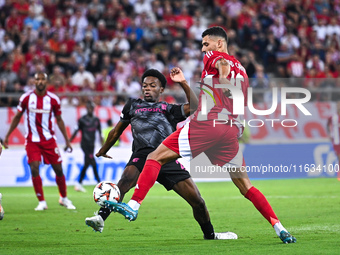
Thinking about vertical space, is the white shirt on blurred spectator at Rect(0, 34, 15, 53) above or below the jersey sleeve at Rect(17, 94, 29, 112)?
above

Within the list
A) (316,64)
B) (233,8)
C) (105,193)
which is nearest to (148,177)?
(105,193)

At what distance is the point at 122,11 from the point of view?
23.2 metres

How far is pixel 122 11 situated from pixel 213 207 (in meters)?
12.8

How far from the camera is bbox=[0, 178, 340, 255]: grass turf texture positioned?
7.08 meters

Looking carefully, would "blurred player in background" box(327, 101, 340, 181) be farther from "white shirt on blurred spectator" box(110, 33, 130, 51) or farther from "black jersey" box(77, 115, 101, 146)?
"white shirt on blurred spectator" box(110, 33, 130, 51)

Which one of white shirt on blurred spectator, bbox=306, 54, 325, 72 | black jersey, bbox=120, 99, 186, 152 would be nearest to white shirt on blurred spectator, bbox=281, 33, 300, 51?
white shirt on blurred spectator, bbox=306, 54, 325, 72

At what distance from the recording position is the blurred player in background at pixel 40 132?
1238 centimetres

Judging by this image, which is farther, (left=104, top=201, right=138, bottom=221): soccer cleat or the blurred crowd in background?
the blurred crowd in background

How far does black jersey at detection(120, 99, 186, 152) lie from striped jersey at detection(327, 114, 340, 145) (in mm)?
11265

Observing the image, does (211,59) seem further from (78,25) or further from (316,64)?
(316,64)

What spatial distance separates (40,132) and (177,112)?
17.7ft

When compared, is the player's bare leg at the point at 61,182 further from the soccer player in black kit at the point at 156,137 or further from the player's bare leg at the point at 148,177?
the player's bare leg at the point at 148,177

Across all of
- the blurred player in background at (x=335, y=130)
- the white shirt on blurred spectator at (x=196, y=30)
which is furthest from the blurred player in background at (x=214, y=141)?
A: the white shirt on blurred spectator at (x=196, y=30)

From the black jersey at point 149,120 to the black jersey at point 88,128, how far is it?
28.7 ft
